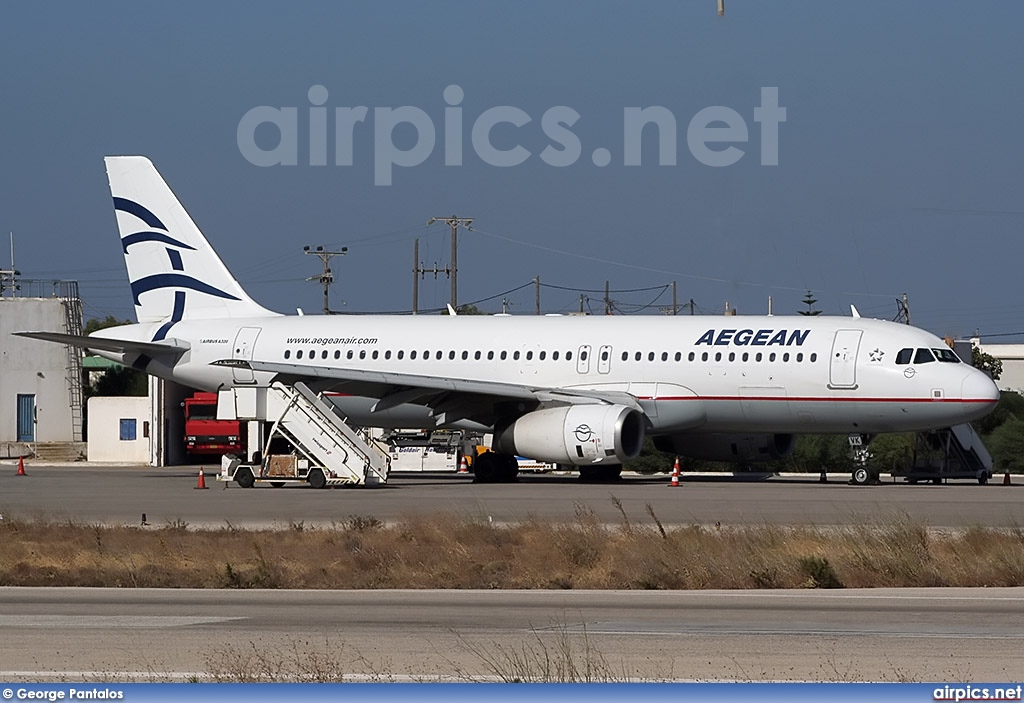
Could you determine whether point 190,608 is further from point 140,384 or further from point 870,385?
point 140,384

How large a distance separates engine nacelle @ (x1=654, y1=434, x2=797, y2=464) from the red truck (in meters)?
16.0

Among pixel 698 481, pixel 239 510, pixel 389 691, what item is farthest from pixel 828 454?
pixel 389 691

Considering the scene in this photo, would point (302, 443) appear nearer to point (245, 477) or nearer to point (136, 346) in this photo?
point (245, 477)

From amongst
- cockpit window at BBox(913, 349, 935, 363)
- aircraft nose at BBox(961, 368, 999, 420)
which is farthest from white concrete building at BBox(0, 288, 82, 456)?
aircraft nose at BBox(961, 368, 999, 420)

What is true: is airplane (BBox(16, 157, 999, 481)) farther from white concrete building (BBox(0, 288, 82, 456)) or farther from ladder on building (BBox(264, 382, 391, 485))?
white concrete building (BBox(0, 288, 82, 456))

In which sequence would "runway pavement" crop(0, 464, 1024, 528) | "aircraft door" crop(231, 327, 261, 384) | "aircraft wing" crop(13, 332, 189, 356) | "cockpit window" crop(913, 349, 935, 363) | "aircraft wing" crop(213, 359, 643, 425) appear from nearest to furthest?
"runway pavement" crop(0, 464, 1024, 528), "cockpit window" crop(913, 349, 935, 363), "aircraft wing" crop(213, 359, 643, 425), "aircraft wing" crop(13, 332, 189, 356), "aircraft door" crop(231, 327, 261, 384)

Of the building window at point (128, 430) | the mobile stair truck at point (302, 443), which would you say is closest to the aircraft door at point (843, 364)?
the mobile stair truck at point (302, 443)

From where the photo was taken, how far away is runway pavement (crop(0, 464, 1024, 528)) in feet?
80.3

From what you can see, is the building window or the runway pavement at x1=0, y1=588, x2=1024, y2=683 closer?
the runway pavement at x1=0, y1=588, x2=1024, y2=683

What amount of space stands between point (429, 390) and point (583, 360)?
145 inches

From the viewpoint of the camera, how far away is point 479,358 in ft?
125

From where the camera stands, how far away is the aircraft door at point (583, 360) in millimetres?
36781

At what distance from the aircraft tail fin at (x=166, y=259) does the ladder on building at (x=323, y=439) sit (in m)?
8.45

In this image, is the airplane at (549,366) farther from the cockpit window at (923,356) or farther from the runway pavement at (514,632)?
the runway pavement at (514,632)
